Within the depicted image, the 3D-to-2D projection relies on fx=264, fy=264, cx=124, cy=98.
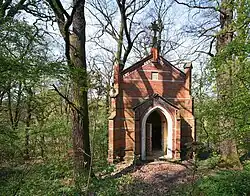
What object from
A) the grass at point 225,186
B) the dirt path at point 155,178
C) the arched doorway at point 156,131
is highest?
the arched doorway at point 156,131

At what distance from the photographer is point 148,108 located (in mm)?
12867

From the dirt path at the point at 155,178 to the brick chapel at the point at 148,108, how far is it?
1.31 meters

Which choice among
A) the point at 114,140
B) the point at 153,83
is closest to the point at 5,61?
the point at 114,140

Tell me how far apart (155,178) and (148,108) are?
388 cm

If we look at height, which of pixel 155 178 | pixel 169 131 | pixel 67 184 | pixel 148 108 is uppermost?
pixel 148 108

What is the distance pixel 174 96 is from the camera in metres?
13.9

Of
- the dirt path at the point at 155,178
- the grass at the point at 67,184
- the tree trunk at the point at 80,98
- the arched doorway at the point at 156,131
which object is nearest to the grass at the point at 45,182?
the grass at the point at 67,184

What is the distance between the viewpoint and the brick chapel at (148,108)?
1280 cm

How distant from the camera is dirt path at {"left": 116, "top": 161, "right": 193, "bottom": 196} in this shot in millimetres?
8297

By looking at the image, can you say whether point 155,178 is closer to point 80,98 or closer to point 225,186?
point 225,186

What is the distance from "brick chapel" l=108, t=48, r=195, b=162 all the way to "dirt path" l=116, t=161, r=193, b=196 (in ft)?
4.29

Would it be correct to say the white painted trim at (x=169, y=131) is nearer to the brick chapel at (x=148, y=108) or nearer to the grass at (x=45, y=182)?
the brick chapel at (x=148, y=108)

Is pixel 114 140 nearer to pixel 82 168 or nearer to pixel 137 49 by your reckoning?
pixel 82 168

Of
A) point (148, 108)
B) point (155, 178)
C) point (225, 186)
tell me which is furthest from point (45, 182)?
point (148, 108)
